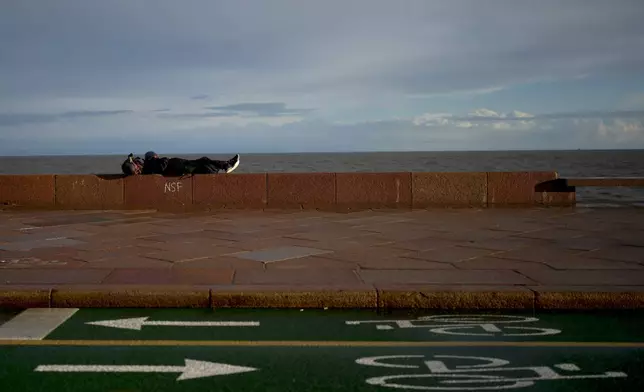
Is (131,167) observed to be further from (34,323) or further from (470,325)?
(470,325)

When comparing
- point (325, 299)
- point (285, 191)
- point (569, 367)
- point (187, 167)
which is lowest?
point (569, 367)

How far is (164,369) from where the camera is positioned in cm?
387

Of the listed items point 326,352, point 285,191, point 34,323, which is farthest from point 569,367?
point 285,191

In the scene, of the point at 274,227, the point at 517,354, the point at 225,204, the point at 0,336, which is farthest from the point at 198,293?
the point at 225,204

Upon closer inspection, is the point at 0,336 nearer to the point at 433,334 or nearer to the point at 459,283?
the point at 433,334

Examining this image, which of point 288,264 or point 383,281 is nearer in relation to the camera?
point 383,281

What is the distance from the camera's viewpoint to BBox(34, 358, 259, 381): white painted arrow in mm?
3828

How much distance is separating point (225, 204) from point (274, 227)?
3.66 meters

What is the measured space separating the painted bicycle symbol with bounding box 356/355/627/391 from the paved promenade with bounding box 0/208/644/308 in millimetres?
1392

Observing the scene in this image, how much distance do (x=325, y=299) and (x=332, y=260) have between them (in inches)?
65.5

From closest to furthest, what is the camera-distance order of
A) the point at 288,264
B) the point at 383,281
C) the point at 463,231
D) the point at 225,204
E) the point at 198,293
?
the point at 198,293 < the point at 383,281 < the point at 288,264 < the point at 463,231 < the point at 225,204

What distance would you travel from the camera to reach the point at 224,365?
396cm

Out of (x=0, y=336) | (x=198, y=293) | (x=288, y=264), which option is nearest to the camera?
(x=0, y=336)

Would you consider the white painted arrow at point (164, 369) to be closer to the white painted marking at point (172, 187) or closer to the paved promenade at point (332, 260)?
the paved promenade at point (332, 260)
